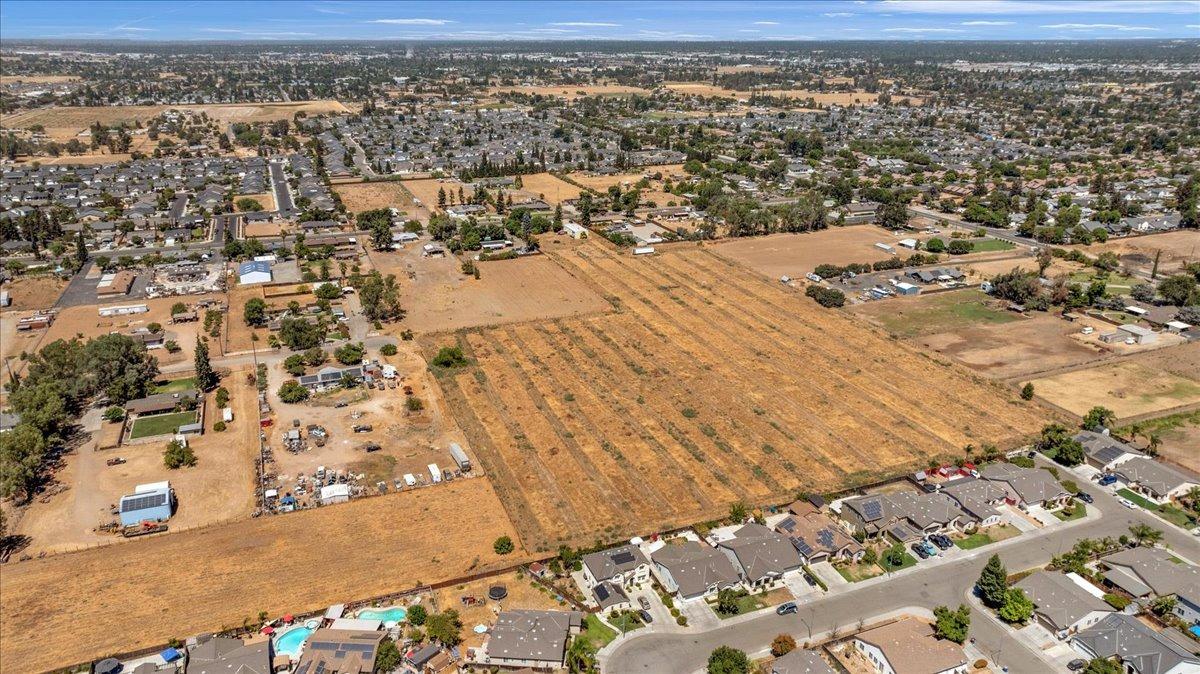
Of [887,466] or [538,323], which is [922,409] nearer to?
[887,466]

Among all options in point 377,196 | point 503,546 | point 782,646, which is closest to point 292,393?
point 503,546

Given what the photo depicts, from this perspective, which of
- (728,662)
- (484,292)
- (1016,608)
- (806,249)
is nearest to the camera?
(728,662)

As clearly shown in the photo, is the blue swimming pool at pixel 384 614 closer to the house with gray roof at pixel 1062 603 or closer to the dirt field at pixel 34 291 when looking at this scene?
the house with gray roof at pixel 1062 603

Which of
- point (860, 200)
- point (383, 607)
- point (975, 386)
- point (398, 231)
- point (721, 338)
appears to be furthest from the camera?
point (860, 200)

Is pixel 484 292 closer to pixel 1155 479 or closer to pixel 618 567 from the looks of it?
pixel 618 567

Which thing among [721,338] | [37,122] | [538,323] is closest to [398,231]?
[538,323]
